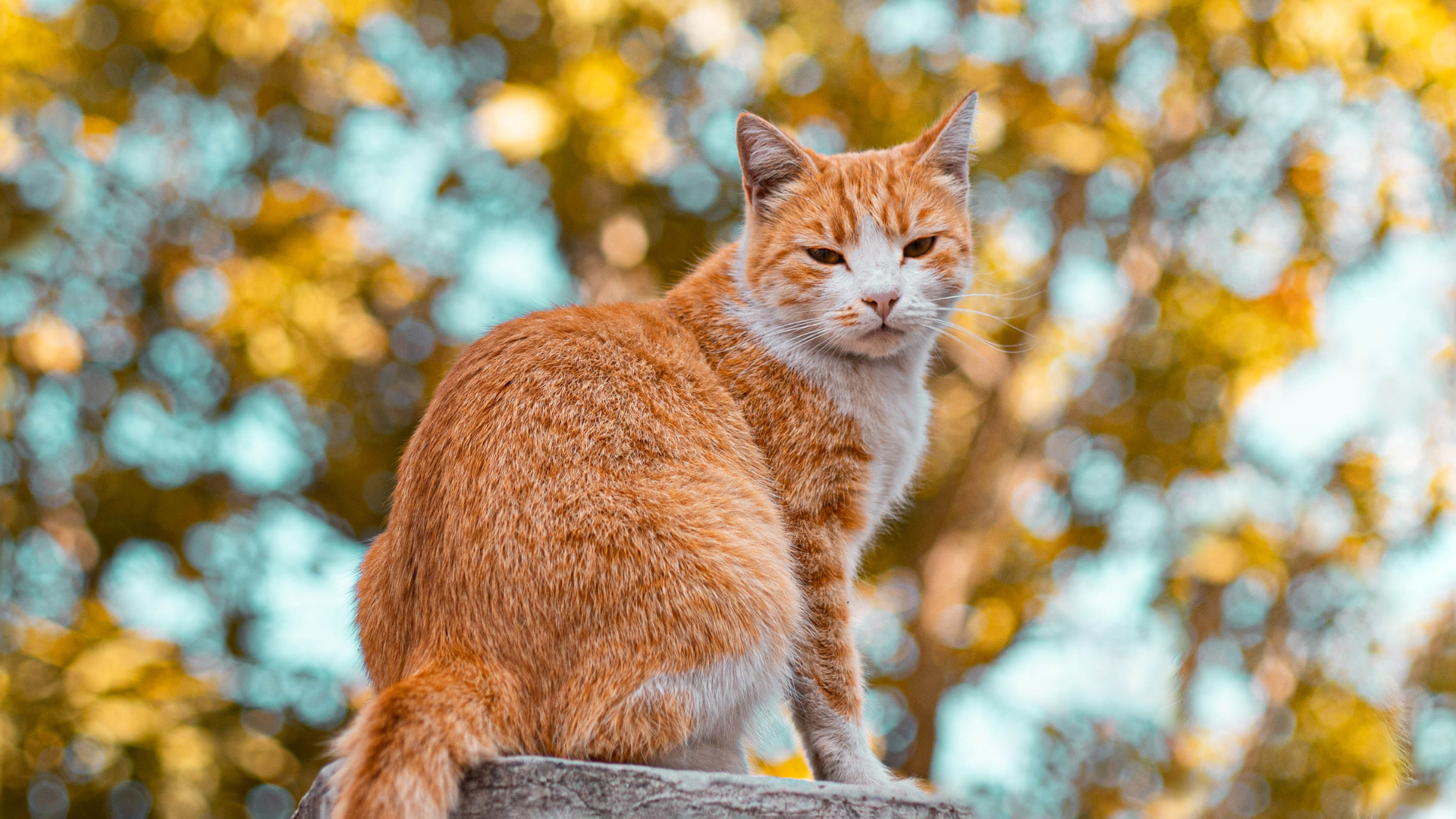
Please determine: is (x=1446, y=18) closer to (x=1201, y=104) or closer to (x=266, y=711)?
(x=1201, y=104)

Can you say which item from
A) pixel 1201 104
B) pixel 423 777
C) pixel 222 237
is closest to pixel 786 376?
pixel 423 777

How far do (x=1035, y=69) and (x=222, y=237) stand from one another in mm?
4801

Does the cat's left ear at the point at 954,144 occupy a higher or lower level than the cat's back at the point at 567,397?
higher

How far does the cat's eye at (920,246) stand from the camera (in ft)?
9.93

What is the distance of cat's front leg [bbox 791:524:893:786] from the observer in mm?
2521

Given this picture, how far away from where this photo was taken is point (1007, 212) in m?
6.87

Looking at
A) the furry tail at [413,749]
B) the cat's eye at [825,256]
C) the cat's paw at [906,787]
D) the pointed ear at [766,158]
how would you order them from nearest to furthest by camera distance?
the furry tail at [413,749] < the cat's paw at [906,787] < the cat's eye at [825,256] < the pointed ear at [766,158]

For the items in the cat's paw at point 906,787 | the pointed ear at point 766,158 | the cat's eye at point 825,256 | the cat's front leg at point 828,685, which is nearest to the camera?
the cat's paw at point 906,787

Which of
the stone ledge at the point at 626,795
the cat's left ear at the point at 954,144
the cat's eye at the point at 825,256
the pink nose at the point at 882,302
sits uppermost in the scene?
the cat's left ear at the point at 954,144

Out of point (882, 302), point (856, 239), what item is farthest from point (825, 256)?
point (882, 302)

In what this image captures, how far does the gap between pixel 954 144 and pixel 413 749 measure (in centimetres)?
229

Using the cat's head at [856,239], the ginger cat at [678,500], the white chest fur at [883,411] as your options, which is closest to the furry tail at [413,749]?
the ginger cat at [678,500]

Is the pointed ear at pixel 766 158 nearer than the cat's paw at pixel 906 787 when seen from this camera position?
No

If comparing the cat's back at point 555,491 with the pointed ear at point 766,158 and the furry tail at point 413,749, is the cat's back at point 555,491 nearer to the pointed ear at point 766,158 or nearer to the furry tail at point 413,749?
the furry tail at point 413,749
